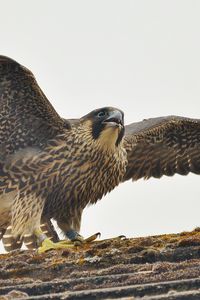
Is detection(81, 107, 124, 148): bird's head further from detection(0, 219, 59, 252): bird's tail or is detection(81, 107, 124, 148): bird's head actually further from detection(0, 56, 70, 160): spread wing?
detection(0, 219, 59, 252): bird's tail

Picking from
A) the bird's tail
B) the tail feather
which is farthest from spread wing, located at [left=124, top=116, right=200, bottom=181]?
the tail feather

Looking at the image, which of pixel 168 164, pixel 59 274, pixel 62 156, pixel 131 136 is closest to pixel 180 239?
pixel 59 274

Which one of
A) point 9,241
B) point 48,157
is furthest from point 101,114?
point 9,241

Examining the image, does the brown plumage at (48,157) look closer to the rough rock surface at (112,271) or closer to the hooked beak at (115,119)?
the hooked beak at (115,119)

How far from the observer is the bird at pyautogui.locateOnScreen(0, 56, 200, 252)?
10.3 metres

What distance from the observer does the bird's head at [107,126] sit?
1046 cm

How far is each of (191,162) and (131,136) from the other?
4.16 feet

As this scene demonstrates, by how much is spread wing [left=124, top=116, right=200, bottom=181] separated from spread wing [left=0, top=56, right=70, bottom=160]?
138 centimetres

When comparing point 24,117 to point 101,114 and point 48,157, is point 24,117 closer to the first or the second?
point 48,157

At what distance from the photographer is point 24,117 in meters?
10.5

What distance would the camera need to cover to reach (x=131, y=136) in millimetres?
11805

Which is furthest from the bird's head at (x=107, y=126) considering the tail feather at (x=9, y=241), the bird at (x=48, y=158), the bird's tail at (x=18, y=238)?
the tail feather at (x=9, y=241)

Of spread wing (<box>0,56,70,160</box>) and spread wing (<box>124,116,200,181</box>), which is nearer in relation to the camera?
spread wing (<box>0,56,70,160</box>)

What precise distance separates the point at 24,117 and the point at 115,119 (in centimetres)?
104
